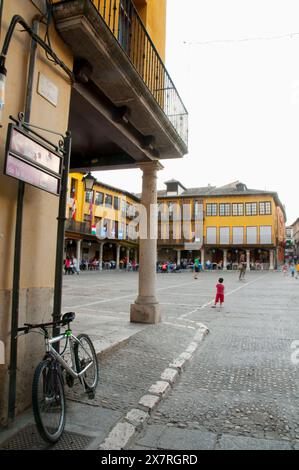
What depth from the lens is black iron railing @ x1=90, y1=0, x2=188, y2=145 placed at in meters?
5.94

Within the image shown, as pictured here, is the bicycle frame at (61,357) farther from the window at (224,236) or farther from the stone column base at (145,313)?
the window at (224,236)

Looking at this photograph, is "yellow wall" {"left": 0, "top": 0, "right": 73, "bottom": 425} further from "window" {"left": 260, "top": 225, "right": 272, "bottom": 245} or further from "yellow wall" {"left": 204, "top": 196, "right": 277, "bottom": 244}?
"yellow wall" {"left": 204, "top": 196, "right": 277, "bottom": 244}

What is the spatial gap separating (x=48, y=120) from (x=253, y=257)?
2230 inches

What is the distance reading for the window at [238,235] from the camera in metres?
56.6

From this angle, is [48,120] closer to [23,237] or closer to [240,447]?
[23,237]

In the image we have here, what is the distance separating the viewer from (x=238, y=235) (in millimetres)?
56906

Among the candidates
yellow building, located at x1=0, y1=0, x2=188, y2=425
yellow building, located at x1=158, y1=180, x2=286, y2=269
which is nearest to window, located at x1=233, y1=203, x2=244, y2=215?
yellow building, located at x1=158, y1=180, x2=286, y2=269

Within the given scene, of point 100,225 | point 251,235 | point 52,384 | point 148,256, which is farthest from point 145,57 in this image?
point 251,235

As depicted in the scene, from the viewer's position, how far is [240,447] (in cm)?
313

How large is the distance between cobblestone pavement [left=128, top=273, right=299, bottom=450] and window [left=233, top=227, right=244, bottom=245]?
50354mm

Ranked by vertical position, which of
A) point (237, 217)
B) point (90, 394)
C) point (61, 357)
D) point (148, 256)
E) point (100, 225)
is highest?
point (237, 217)

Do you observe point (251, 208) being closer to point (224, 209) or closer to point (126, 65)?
point (224, 209)

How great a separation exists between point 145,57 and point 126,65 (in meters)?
2.22

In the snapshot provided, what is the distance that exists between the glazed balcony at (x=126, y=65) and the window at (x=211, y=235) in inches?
1985
